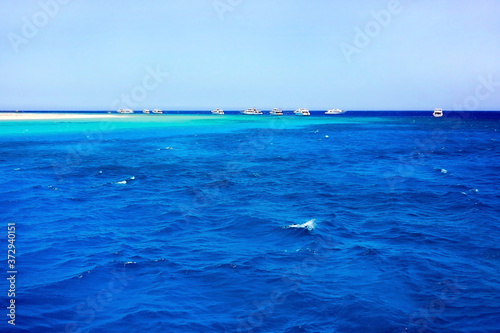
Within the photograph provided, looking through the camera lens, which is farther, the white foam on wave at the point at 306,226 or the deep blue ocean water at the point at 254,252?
the white foam on wave at the point at 306,226

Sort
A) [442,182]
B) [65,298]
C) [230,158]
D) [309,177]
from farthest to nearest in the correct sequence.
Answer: [230,158]
[309,177]
[442,182]
[65,298]

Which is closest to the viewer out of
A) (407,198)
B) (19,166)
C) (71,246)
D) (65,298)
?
(65,298)

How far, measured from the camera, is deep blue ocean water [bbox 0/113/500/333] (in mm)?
12812

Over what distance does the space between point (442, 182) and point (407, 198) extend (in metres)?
8.13

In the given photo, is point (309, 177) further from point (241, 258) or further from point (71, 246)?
point (71, 246)

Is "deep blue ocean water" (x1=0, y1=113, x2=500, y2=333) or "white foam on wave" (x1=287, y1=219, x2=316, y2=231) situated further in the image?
"white foam on wave" (x1=287, y1=219, x2=316, y2=231)

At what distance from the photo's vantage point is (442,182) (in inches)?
1369

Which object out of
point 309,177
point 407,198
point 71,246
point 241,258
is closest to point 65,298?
point 71,246

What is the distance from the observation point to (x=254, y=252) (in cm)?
1841

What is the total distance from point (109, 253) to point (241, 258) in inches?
255

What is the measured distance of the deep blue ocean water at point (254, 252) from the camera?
1281 centimetres

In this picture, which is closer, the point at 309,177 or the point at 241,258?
the point at 241,258

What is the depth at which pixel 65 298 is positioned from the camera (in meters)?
13.7

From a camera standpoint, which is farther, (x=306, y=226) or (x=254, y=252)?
(x=306, y=226)
